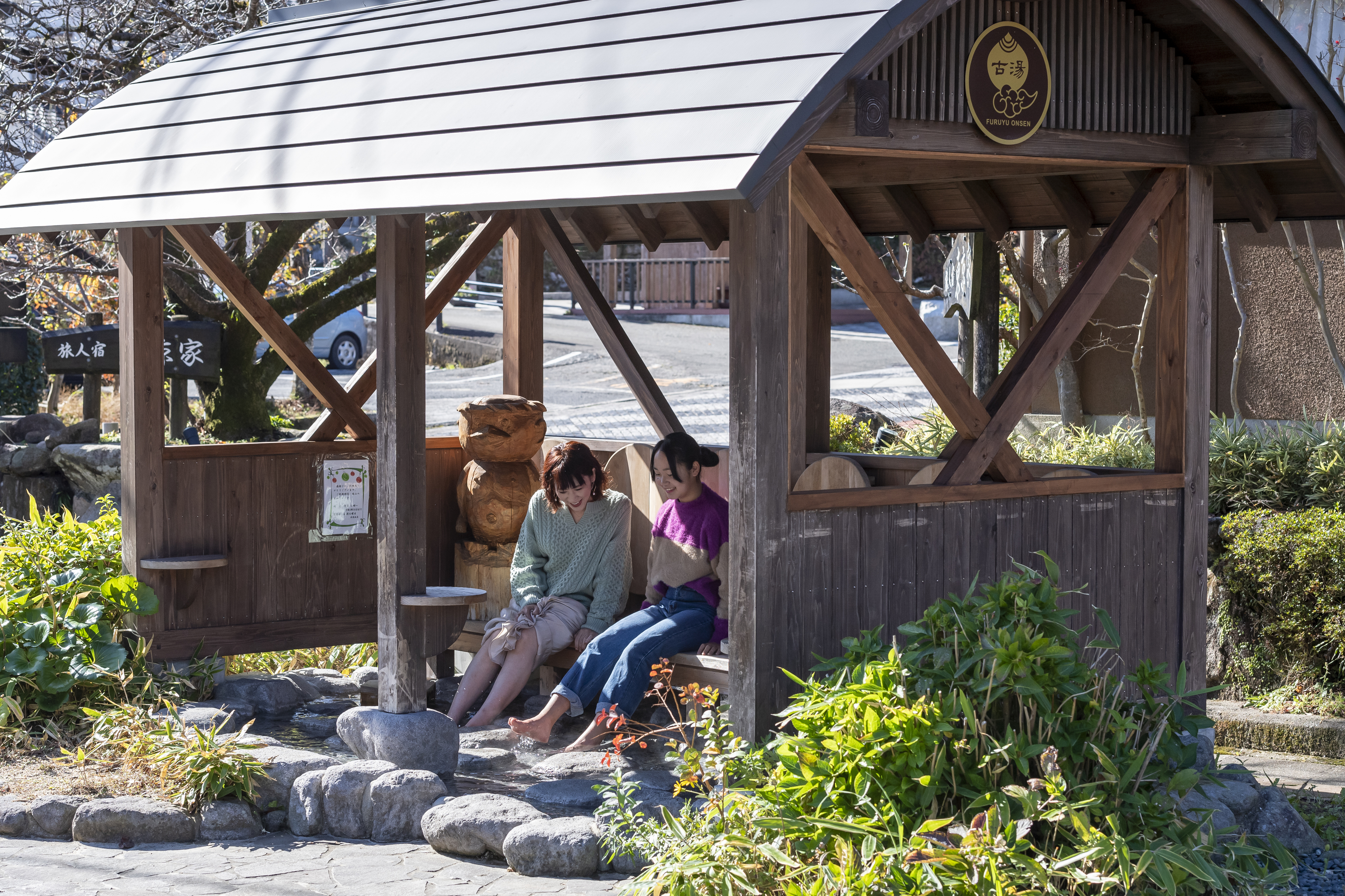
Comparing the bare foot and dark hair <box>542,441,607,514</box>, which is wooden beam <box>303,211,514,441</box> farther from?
the bare foot

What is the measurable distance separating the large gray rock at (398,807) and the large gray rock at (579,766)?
0.62 meters

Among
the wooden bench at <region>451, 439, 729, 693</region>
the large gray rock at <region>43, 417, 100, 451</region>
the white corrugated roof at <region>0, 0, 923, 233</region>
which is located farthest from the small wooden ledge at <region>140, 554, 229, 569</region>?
the large gray rock at <region>43, 417, 100, 451</region>

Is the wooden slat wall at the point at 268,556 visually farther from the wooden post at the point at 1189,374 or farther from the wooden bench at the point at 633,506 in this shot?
the wooden post at the point at 1189,374

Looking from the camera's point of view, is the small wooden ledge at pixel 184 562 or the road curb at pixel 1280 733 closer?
the small wooden ledge at pixel 184 562

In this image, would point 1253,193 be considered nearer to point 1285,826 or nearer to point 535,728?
point 1285,826

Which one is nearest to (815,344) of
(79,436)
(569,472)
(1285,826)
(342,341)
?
(569,472)

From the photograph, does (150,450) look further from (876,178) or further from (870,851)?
(870,851)

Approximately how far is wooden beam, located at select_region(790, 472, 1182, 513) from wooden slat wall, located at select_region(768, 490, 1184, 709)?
1.0 inches

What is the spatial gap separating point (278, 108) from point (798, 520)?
3.18m

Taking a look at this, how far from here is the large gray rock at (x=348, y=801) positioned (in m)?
5.55

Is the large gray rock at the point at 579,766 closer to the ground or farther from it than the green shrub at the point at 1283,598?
closer to the ground

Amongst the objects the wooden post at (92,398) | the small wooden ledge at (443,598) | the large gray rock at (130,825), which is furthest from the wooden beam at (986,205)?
the wooden post at (92,398)

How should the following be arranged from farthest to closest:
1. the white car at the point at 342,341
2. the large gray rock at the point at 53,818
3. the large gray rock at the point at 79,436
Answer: the white car at the point at 342,341 → the large gray rock at the point at 79,436 → the large gray rock at the point at 53,818

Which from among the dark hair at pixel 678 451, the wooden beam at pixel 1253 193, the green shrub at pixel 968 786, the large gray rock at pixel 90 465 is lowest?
the green shrub at pixel 968 786
